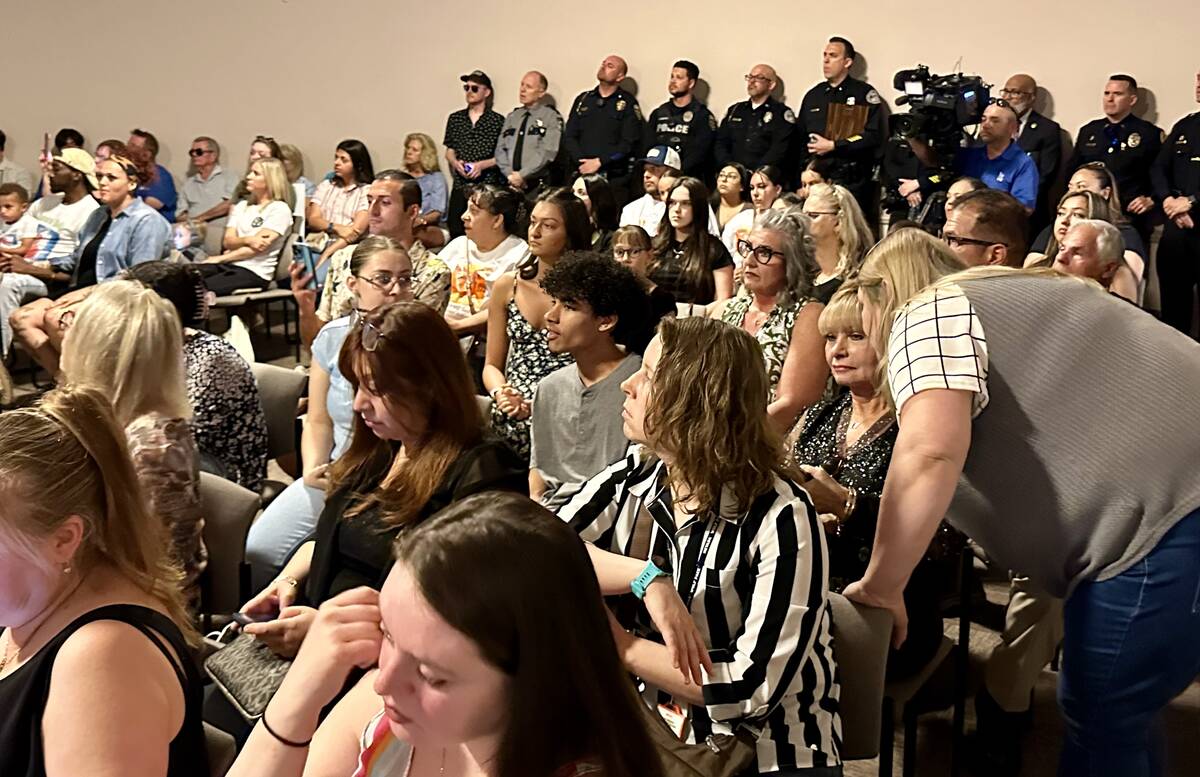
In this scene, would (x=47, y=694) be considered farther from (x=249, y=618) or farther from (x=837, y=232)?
(x=837, y=232)

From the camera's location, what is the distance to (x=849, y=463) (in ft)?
8.87

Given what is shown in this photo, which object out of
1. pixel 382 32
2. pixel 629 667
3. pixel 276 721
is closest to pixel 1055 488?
pixel 629 667

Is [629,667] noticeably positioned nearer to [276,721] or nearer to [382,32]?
[276,721]

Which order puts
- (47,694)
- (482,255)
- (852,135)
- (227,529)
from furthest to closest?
(852,135)
(482,255)
(227,529)
(47,694)

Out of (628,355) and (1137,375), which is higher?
(1137,375)

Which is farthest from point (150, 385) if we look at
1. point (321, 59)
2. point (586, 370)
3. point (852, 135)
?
point (321, 59)

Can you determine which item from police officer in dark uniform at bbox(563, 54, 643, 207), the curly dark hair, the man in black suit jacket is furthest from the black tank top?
police officer in dark uniform at bbox(563, 54, 643, 207)

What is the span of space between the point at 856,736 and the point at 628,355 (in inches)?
56.2

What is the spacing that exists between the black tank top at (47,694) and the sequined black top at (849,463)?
1323 mm

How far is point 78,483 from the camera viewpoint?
5.34 feet

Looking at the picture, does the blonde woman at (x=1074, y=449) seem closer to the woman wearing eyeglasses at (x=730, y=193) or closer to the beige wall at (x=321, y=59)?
the woman wearing eyeglasses at (x=730, y=193)

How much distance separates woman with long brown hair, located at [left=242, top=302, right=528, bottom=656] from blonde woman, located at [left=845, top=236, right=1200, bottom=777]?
33.1 inches

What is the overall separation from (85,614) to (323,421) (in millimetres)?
2070

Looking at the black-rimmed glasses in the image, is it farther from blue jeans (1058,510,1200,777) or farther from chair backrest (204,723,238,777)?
blue jeans (1058,510,1200,777)
